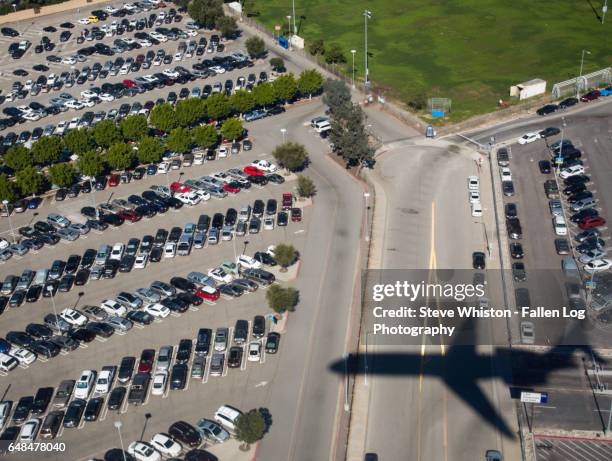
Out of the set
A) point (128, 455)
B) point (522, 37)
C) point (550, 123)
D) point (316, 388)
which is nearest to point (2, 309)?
point (128, 455)

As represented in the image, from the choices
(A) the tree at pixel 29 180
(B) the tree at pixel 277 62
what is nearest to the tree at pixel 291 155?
(A) the tree at pixel 29 180

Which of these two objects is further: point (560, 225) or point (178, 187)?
point (178, 187)

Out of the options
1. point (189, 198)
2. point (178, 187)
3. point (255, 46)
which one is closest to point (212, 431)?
point (189, 198)

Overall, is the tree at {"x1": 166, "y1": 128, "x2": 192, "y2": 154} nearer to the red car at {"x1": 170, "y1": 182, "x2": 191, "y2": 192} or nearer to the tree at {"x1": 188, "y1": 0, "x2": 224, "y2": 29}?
the red car at {"x1": 170, "y1": 182, "x2": 191, "y2": 192}

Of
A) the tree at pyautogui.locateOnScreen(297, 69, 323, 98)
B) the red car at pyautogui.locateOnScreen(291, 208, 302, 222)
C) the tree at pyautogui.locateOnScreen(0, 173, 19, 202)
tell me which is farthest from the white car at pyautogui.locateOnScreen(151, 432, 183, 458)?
the tree at pyautogui.locateOnScreen(297, 69, 323, 98)

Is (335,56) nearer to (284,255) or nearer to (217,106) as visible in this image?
(217,106)
